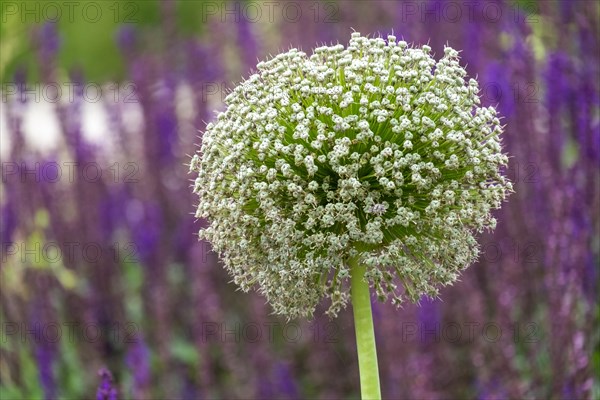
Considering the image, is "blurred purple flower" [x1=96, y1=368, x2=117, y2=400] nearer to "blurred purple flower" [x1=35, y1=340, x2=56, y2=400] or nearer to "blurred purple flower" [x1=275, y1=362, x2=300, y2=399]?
"blurred purple flower" [x1=35, y1=340, x2=56, y2=400]

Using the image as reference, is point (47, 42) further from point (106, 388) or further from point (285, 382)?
point (106, 388)

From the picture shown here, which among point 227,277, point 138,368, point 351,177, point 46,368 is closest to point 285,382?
point 138,368

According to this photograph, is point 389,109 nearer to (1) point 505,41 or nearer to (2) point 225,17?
(1) point 505,41

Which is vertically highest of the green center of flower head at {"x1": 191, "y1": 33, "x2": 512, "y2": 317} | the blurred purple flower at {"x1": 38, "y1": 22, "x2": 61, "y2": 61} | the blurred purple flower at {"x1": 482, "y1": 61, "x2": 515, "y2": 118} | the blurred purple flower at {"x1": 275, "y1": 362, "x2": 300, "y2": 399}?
the blurred purple flower at {"x1": 38, "y1": 22, "x2": 61, "y2": 61}

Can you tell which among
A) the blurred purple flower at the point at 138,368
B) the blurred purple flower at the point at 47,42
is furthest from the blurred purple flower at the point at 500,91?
the blurred purple flower at the point at 47,42

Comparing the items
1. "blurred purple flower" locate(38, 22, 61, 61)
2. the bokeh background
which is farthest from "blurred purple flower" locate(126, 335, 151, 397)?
"blurred purple flower" locate(38, 22, 61, 61)

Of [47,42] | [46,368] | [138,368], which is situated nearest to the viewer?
[138,368]
